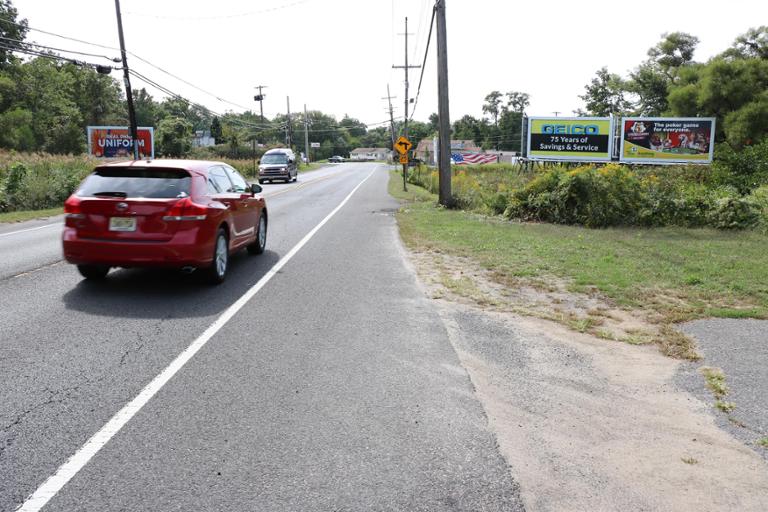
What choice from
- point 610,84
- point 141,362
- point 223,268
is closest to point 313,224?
point 223,268

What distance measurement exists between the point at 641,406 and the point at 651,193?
40.8 feet

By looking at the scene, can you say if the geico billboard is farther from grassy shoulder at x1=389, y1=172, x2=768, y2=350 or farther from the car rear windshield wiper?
the car rear windshield wiper

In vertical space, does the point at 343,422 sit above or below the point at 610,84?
below

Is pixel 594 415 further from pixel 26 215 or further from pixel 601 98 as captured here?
pixel 601 98

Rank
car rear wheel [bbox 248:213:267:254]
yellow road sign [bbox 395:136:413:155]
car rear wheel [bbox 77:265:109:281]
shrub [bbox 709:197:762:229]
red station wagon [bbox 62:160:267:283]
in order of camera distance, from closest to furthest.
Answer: red station wagon [bbox 62:160:267:283] → car rear wheel [bbox 77:265:109:281] → car rear wheel [bbox 248:213:267:254] → shrub [bbox 709:197:762:229] → yellow road sign [bbox 395:136:413:155]

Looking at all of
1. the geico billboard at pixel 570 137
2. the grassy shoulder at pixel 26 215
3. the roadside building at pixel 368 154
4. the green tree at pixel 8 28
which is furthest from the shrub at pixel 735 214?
the roadside building at pixel 368 154

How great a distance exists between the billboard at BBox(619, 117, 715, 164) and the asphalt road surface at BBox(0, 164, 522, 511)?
97.6 ft

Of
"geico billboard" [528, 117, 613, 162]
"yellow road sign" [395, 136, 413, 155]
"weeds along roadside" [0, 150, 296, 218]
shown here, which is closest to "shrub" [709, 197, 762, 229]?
"yellow road sign" [395, 136, 413, 155]

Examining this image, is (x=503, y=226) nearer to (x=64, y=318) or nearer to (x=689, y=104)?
(x=64, y=318)

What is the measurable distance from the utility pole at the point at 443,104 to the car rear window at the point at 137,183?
13245 mm

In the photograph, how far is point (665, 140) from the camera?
34219mm

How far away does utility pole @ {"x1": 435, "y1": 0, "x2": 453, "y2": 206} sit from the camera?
19.5 m

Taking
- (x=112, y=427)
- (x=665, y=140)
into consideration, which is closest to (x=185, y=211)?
(x=112, y=427)

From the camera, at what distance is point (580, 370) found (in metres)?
5.31
